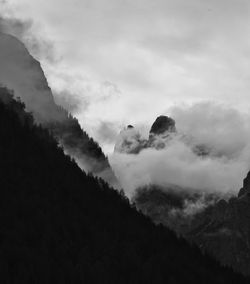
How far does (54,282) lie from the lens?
627 ft

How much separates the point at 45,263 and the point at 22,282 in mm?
14706

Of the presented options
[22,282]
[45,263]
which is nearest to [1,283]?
[22,282]

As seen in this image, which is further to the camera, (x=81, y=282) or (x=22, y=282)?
(x=81, y=282)

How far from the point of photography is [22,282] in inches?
7303

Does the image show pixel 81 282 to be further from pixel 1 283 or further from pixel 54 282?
pixel 1 283

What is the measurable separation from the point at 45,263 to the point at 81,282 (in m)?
10.0

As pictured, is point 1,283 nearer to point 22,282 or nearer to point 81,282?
point 22,282

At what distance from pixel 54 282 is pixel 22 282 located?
884 centimetres

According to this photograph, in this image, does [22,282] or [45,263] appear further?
[45,263]

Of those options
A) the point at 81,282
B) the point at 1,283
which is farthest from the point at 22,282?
the point at 81,282

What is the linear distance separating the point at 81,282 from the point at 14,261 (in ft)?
57.0

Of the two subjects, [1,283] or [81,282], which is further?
[81,282]

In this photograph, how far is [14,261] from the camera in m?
196

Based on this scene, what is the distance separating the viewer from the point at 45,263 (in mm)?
199500
